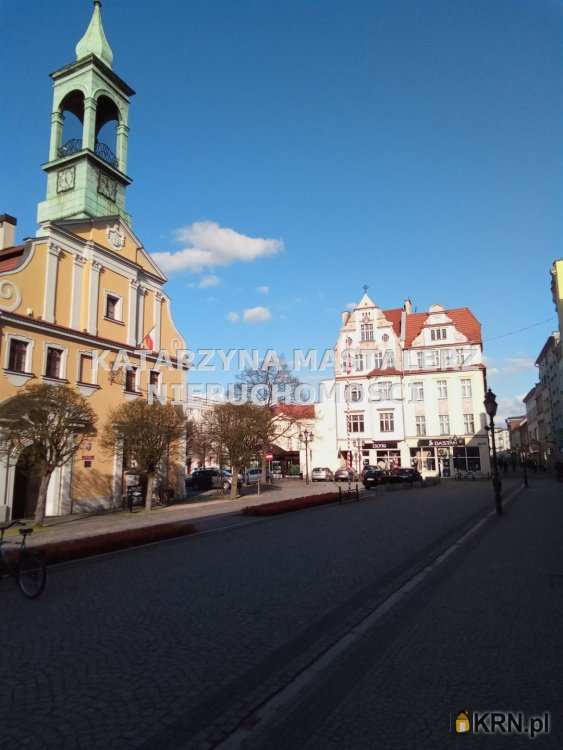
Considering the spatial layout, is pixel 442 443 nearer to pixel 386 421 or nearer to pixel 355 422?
pixel 386 421

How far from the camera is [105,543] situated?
41.8 ft

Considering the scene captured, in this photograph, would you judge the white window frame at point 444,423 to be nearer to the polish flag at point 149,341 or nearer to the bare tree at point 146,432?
the polish flag at point 149,341

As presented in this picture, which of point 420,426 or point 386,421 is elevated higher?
point 386,421

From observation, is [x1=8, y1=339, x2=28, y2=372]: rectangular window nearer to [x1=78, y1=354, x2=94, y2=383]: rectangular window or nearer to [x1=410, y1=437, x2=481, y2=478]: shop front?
[x1=78, y1=354, x2=94, y2=383]: rectangular window

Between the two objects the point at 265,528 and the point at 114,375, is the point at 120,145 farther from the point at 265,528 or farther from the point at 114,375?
the point at 265,528

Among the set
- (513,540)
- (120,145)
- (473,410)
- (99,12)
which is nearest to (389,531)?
(513,540)

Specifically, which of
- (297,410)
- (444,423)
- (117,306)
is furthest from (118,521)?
(297,410)

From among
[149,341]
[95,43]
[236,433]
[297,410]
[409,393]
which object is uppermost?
[95,43]

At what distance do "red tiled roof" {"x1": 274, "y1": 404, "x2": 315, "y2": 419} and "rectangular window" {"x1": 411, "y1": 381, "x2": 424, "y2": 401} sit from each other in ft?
38.1

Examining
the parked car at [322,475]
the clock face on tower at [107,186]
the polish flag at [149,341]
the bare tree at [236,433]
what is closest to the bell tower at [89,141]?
the clock face on tower at [107,186]

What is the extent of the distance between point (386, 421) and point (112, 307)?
108 feet

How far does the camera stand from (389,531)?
49.6ft

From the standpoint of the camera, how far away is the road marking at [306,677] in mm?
4043

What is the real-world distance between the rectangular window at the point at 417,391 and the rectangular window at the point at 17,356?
3911cm
